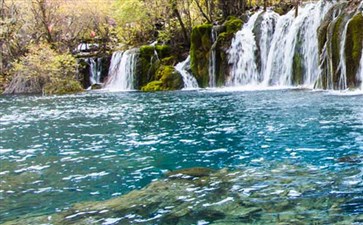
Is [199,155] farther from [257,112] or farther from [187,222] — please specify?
[257,112]

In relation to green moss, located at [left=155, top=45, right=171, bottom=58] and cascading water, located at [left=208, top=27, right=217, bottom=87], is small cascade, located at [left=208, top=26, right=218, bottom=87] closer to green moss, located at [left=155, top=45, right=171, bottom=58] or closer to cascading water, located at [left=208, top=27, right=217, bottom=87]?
cascading water, located at [left=208, top=27, right=217, bottom=87]

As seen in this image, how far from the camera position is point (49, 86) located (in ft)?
115

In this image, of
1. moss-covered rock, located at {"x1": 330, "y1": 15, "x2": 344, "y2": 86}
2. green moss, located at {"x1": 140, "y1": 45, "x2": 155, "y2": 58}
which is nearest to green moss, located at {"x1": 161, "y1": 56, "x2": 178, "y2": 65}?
green moss, located at {"x1": 140, "y1": 45, "x2": 155, "y2": 58}

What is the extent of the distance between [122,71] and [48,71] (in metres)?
5.96

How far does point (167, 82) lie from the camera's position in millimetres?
31219

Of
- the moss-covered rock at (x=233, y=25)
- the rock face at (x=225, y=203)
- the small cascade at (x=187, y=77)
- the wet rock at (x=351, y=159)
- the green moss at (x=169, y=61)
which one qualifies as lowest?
the rock face at (x=225, y=203)

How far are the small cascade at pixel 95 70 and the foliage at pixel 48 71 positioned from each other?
2.85 metres

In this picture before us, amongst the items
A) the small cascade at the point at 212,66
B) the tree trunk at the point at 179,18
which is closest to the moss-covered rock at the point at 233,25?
the small cascade at the point at 212,66

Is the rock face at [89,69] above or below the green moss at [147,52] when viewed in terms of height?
below

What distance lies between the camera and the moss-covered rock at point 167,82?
31047 mm

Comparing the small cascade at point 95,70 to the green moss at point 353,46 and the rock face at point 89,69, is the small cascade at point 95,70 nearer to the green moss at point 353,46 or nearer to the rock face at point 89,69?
the rock face at point 89,69

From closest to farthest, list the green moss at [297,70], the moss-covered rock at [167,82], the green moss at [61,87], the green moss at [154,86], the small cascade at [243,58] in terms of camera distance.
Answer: the green moss at [297,70], the small cascade at [243,58], the moss-covered rock at [167,82], the green moss at [154,86], the green moss at [61,87]

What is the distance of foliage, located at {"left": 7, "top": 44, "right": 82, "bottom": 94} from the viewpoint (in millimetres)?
35156

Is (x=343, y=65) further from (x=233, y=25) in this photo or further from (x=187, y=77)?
(x=187, y=77)
